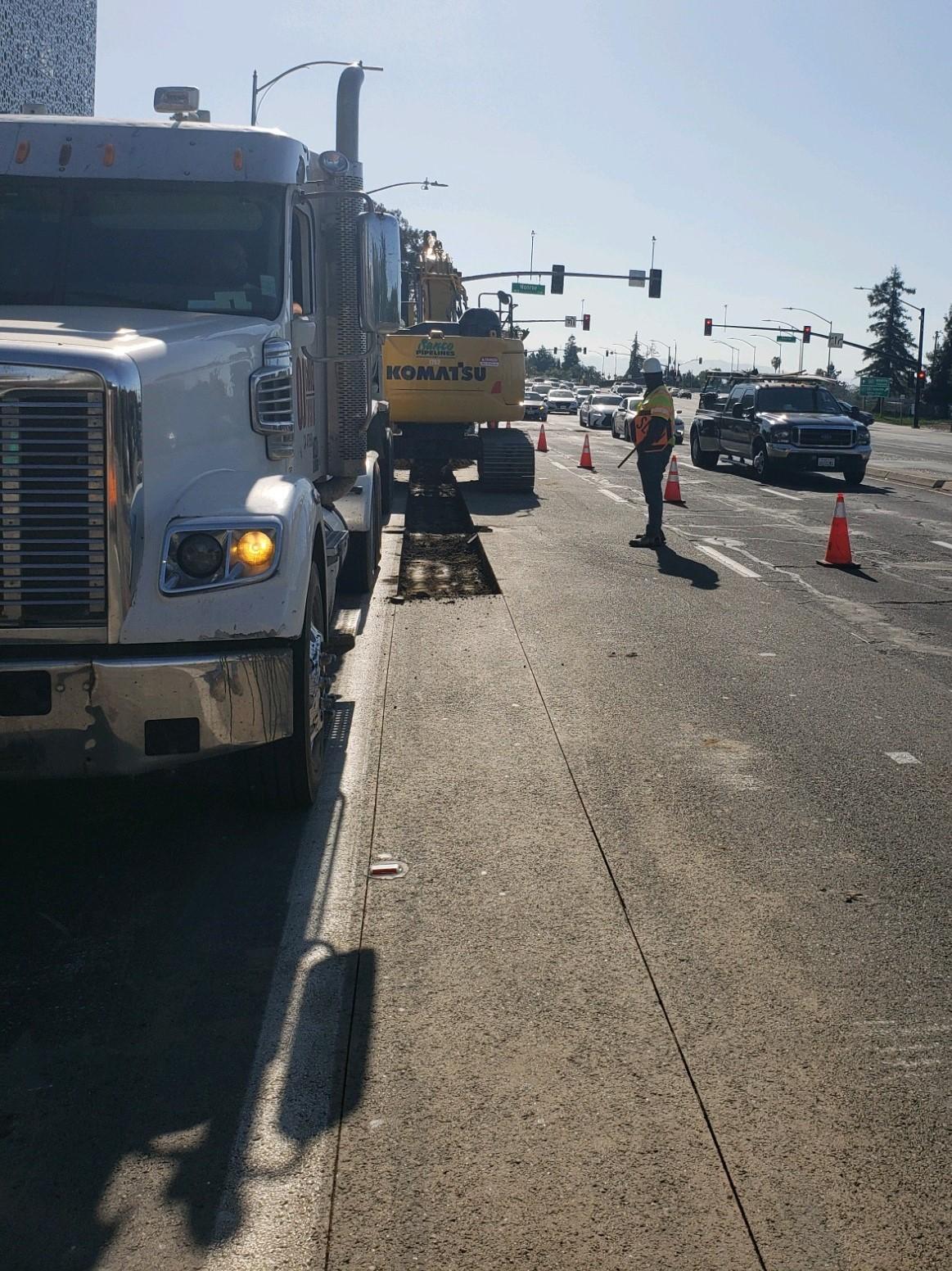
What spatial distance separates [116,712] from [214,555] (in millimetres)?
665

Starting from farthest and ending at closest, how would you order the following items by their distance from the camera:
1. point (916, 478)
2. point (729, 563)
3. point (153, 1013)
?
point (916, 478) → point (729, 563) → point (153, 1013)

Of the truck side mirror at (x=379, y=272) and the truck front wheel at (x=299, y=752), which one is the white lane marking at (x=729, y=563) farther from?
the truck front wheel at (x=299, y=752)

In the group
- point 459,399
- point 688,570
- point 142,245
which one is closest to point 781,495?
point 459,399

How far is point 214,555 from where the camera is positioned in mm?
5039

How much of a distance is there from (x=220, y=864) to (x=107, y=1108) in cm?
182

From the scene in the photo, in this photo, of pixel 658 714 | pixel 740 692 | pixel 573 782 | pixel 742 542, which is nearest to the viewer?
pixel 573 782

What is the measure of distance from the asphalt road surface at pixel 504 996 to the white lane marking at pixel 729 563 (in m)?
4.99

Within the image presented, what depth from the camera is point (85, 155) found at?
6.86m

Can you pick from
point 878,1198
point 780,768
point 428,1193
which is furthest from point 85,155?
point 878,1198

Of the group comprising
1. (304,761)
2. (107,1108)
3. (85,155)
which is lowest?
(107,1108)

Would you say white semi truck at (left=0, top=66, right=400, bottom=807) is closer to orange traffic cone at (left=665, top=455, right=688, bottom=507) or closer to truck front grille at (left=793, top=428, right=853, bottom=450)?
orange traffic cone at (left=665, top=455, right=688, bottom=507)

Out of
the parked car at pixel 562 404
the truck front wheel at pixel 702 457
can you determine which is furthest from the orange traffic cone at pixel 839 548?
the parked car at pixel 562 404

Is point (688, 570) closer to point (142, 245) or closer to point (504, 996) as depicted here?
point (142, 245)

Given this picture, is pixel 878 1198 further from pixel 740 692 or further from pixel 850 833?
pixel 740 692
